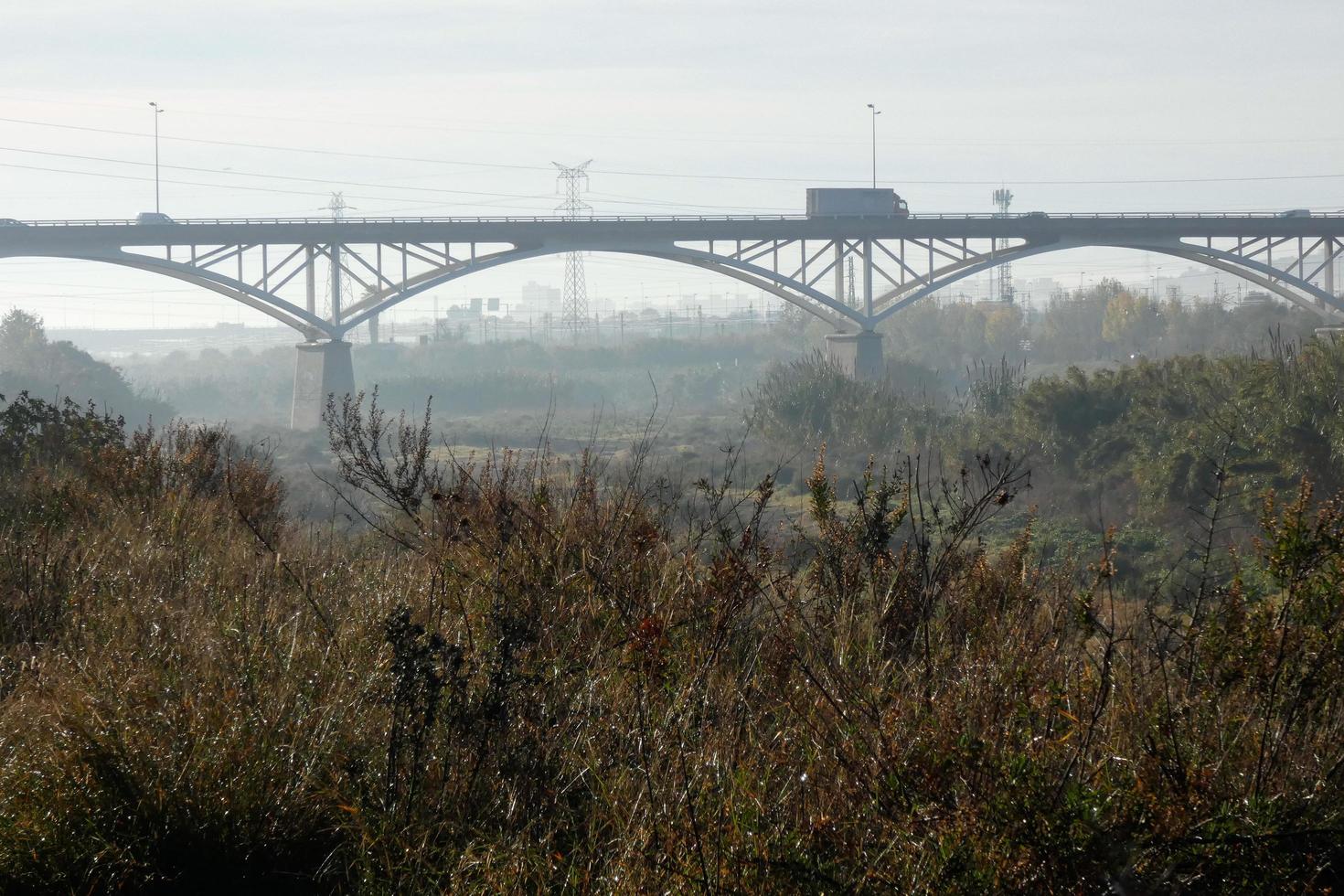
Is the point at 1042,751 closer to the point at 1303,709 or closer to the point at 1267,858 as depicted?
the point at 1267,858

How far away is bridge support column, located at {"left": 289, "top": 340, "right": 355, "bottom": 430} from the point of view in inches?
1608

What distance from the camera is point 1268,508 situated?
460 centimetres

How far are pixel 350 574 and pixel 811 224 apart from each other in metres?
38.7

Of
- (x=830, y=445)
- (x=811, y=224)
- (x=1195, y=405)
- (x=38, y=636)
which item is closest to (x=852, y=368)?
(x=811, y=224)

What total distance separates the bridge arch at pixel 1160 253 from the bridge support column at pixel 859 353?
28.5 inches

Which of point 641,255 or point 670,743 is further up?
point 641,255

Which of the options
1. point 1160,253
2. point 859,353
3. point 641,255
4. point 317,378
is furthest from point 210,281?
point 1160,253

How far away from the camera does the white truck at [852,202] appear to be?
4503 centimetres

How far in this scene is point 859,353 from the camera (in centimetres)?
4347

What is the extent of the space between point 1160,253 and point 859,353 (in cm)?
1261

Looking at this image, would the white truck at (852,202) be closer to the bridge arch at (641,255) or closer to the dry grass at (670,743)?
the bridge arch at (641,255)

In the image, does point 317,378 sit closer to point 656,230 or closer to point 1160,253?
point 656,230

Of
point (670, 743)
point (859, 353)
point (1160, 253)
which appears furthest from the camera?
point (1160, 253)

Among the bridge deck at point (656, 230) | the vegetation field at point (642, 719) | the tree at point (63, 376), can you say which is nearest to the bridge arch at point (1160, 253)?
the bridge deck at point (656, 230)
